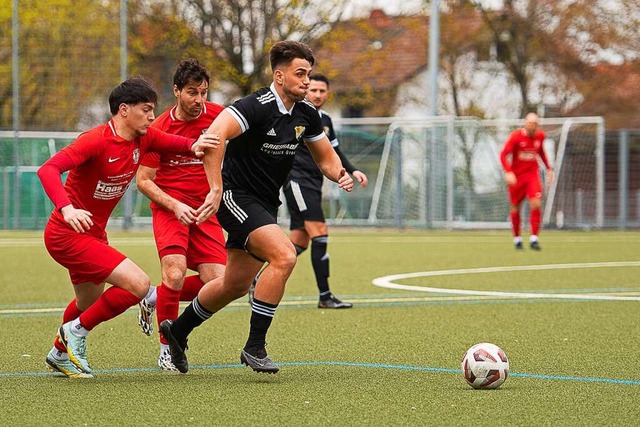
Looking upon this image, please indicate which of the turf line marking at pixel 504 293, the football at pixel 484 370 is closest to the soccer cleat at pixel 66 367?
the football at pixel 484 370

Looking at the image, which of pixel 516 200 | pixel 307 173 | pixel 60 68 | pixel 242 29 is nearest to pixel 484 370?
pixel 307 173

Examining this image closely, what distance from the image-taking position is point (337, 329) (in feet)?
30.2

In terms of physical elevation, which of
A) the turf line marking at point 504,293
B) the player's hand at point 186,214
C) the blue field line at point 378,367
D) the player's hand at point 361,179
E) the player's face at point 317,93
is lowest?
the turf line marking at point 504,293

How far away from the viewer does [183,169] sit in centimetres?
809

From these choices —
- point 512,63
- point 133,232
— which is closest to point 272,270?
point 133,232

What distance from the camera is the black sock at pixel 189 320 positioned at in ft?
23.6

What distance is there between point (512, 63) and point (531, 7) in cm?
216

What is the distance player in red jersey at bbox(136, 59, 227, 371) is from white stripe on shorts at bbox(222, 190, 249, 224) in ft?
1.49

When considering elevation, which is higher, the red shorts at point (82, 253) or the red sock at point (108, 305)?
the red shorts at point (82, 253)

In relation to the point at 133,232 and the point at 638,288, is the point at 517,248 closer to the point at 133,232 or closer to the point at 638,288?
the point at 638,288

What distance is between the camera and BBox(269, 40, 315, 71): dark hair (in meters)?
7.00

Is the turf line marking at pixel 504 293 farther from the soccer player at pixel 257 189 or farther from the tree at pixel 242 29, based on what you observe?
the tree at pixel 242 29

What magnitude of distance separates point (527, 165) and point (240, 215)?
13346mm

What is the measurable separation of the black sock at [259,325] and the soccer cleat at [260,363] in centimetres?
3
